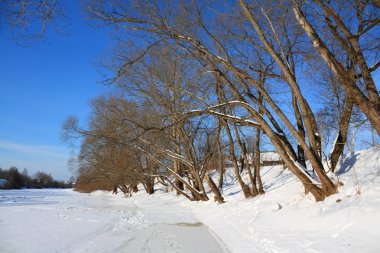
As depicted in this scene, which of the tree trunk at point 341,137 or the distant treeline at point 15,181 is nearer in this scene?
the tree trunk at point 341,137

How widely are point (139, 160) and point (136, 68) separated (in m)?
11.7

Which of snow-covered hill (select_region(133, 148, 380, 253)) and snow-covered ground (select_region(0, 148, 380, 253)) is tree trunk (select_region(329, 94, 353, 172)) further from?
snow-covered ground (select_region(0, 148, 380, 253))

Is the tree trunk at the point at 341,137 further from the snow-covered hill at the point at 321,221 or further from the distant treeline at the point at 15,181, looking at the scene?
the distant treeline at the point at 15,181

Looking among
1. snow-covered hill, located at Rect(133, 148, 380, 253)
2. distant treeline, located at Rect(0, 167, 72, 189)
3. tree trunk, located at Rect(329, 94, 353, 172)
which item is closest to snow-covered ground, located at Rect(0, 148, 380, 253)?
snow-covered hill, located at Rect(133, 148, 380, 253)

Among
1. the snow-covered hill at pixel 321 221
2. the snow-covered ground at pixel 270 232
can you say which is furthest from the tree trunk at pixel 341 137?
the snow-covered ground at pixel 270 232

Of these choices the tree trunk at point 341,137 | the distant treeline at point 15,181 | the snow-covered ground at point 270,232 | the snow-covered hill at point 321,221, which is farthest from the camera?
the distant treeline at point 15,181

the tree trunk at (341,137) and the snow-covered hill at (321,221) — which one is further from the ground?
the tree trunk at (341,137)

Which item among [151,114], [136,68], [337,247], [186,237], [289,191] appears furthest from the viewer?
[151,114]

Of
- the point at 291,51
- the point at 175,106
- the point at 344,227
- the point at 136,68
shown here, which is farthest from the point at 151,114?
the point at 344,227

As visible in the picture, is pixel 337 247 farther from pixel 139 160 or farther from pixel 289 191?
pixel 139 160

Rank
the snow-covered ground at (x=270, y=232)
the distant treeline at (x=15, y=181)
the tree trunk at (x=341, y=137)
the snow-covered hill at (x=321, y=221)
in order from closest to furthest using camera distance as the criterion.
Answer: the snow-covered hill at (x=321, y=221)
the snow-covered ground at (x=270, y=232)
the tree trunk at (x=341, y=137)
the distant treeline at (x=15, y=181)

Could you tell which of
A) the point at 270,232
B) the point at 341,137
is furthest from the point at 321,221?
the point at 341,137

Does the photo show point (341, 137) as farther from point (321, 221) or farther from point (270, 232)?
point (270, 232)

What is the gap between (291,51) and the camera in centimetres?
1299
